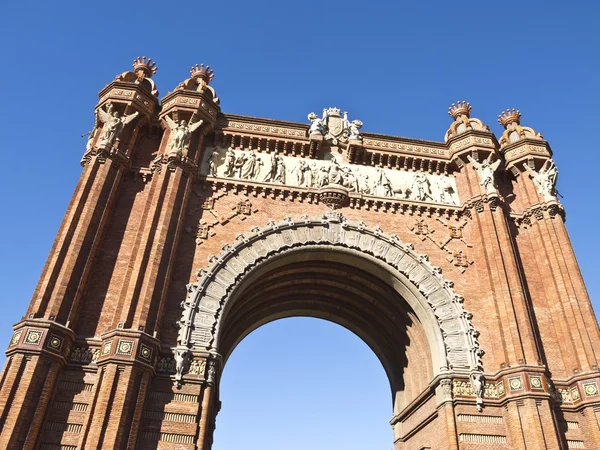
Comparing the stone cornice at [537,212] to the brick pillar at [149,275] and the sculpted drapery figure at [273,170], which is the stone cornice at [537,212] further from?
the brick pillar at [149,275]

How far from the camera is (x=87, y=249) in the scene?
14.1 meters

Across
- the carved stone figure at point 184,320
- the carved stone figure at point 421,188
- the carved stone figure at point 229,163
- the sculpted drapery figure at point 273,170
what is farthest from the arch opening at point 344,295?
the carved stone figure at point 229,163

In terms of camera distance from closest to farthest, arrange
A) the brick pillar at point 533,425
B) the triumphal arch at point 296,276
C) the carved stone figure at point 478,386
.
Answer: the triumphal arch at point 296,276, the brick pillar at point 533,425, the carved stone figure at point 478,386

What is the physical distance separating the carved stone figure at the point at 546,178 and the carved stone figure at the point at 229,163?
10.5m

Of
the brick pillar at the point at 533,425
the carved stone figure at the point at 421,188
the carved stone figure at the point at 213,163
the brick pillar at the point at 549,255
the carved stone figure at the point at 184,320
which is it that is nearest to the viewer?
the brick pillar at the point at 533,425

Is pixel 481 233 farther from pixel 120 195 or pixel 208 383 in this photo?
pixel 120 195

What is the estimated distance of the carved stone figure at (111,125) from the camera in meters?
16.0

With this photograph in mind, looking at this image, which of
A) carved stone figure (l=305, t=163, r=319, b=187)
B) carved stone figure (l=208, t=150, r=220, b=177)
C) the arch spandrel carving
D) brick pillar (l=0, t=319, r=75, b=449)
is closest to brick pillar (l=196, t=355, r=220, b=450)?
the arch spandrel carving

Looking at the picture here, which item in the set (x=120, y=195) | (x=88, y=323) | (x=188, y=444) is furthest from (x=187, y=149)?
(x=188, y=444)

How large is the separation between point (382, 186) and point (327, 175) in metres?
2.01

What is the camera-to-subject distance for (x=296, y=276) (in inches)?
702

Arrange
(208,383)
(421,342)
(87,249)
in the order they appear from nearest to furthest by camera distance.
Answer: (208,383), (87,249), (421,342)

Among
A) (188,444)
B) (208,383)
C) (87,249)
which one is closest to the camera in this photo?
(188,444)

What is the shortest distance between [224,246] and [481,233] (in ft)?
27.7
